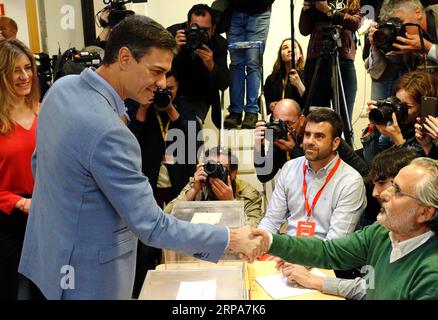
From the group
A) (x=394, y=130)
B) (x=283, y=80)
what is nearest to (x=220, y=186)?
(x=394, y=130)

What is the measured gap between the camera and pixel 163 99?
264 cm

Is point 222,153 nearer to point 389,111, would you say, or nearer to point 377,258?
point 389,111

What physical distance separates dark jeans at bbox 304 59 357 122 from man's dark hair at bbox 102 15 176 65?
5.78 ft

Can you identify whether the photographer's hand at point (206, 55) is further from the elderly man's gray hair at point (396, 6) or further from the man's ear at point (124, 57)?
the man's ear at point (124, 57)

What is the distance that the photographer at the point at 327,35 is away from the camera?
277cm

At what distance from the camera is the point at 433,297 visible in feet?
4.20

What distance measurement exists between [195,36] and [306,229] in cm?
132

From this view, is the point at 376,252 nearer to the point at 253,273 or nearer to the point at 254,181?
the point at 253,273

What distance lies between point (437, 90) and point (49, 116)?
1.53 m

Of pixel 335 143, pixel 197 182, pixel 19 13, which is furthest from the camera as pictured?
pixel 19 13

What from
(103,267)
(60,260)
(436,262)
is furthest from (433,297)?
(60,260)

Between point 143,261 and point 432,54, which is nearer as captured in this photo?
point 432,54

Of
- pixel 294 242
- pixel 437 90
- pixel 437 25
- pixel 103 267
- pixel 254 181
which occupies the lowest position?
pixel 254 181

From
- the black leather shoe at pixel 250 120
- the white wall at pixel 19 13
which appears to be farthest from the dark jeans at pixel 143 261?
the white wall at pixel 19 13
